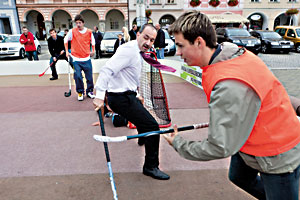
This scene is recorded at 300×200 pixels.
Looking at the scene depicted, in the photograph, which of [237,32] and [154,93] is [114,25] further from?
[154,93]

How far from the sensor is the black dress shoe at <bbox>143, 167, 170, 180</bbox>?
279cm

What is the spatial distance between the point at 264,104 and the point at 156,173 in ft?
6.09

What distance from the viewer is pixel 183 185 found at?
2.69 meters

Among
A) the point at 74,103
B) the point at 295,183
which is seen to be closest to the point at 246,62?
the point at 295,183

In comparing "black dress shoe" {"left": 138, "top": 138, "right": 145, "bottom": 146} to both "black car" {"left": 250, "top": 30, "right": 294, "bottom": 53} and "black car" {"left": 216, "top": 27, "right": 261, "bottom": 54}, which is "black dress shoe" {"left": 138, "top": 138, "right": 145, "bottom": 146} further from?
"black car" {"left": 250, "top": 30, "right": 294, "bottom": 53}

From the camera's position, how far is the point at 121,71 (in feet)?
8.87

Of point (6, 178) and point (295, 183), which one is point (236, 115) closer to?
point (295, 183)

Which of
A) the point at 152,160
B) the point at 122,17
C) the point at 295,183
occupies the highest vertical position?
the point at 122,17

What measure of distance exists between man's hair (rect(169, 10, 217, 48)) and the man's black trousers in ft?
4.88

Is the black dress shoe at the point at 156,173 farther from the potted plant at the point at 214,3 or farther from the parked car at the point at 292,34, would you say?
the potted plant at the point at 214,3

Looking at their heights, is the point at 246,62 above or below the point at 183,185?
above

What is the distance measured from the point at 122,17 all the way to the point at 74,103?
2963cm

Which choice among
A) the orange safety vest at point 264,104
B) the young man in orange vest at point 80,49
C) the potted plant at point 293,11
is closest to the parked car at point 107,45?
the young man in orange vest at point 80,49

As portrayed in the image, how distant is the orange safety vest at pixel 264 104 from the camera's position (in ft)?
3.89
